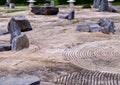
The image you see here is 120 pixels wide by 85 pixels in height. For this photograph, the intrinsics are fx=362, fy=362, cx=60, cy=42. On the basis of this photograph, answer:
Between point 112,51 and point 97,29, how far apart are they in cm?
357

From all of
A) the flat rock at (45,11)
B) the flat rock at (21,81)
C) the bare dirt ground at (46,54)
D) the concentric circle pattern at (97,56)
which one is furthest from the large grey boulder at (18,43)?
the flat rock at (45,11)

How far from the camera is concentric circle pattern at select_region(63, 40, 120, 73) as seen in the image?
→ 28.4 ft

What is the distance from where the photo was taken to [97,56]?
31.7 ft

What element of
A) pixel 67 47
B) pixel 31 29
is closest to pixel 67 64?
pixel 67 47

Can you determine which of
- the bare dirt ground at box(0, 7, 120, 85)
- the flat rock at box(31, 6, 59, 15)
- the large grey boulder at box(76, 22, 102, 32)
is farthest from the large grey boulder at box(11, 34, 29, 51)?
the flat rock at box(31, 6, 59, 15)

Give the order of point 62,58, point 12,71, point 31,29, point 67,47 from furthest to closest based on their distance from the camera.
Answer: point 31,29 < point 67,47 < point 62,58 < point 12,71

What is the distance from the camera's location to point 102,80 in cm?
753

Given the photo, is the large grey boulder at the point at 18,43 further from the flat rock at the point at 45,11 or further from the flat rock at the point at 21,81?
the flat rock at the point at 45,11

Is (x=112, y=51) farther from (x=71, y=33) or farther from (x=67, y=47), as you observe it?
(x=71, y=33)

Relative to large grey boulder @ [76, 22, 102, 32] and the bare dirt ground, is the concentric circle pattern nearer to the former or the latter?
the bare dirt ground

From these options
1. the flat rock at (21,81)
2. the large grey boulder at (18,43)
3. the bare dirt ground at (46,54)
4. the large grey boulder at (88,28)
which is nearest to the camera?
the flat rock at (21,81)

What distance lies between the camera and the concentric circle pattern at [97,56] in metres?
8.66

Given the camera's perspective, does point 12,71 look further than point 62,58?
No

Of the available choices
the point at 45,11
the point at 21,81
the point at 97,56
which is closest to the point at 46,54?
the point at 97,56
